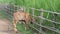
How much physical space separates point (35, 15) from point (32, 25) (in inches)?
27.1

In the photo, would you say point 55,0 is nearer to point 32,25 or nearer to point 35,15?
point 35,15

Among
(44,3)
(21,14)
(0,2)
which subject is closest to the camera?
(44,3)

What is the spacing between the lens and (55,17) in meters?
7.65

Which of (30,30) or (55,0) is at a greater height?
(55,0)

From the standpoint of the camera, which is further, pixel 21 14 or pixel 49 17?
pixel 21 14

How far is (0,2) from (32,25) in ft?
31.6

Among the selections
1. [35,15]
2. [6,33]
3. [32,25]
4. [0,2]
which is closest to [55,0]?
[35,15]

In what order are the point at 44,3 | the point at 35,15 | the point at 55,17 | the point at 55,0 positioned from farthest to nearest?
the point at 35,15, the point at 44,3, the point at 55,0, the point at 55,17

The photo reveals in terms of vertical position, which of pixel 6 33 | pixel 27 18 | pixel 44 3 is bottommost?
pixel 6 33

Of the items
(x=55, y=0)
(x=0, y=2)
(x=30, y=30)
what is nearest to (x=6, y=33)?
(x=30, y=30)

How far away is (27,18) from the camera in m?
10.4

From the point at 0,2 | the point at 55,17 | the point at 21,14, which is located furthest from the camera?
the point at 0,2

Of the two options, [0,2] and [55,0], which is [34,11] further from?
[0,2]

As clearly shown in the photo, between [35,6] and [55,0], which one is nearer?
[55,0]
